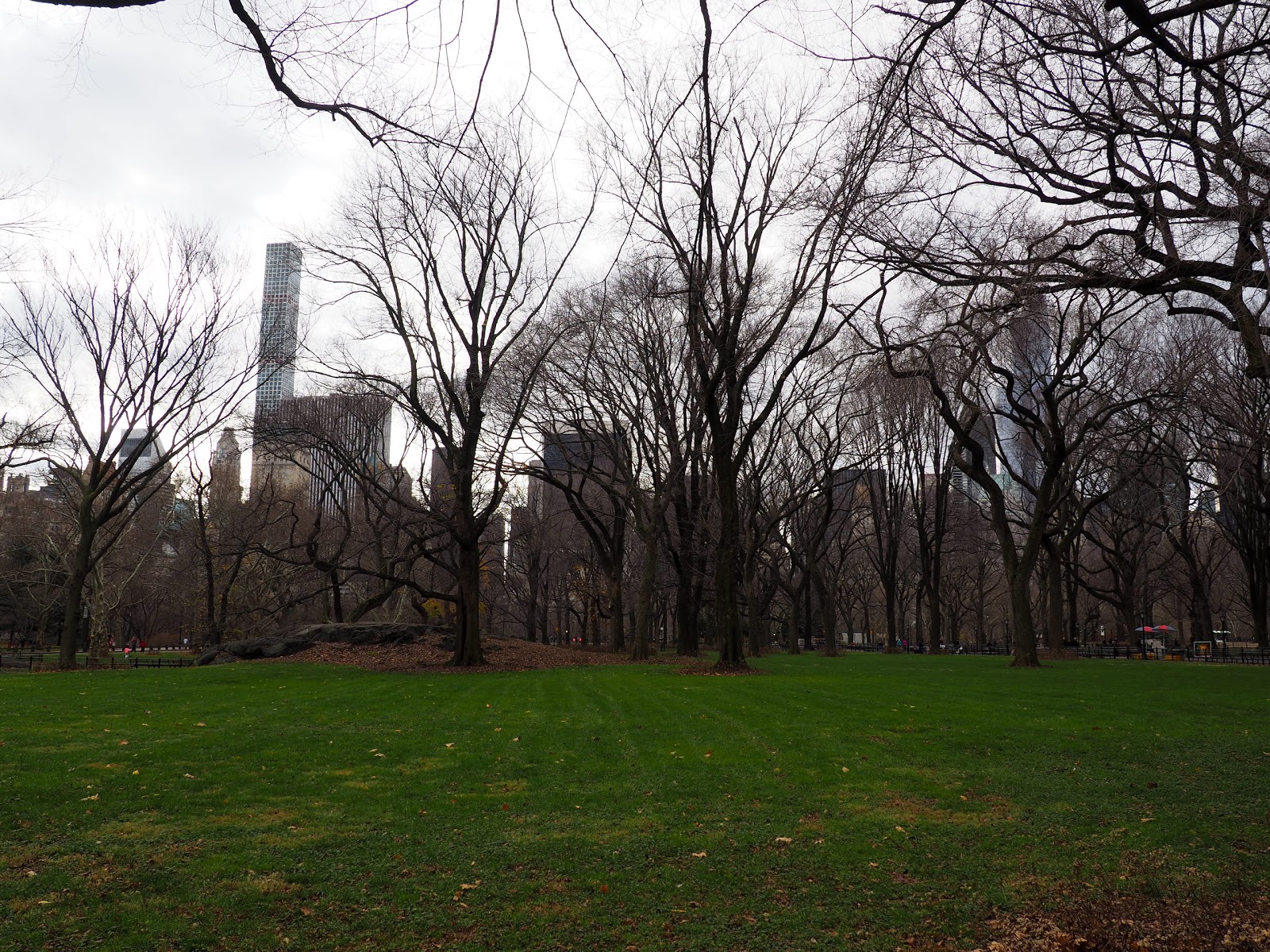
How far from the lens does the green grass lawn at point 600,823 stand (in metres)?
4.37

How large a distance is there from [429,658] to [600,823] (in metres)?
19.8

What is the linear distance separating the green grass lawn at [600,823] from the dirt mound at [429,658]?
36.5ft

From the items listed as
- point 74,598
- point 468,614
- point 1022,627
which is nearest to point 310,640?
point 74,598

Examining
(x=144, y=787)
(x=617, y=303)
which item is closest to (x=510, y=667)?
(x=617, y=303)

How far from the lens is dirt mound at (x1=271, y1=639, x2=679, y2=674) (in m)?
22.8

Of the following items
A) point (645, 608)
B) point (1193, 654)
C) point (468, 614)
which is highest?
point (468, 614)

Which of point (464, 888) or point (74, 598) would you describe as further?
point (74, 598)

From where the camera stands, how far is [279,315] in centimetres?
2527

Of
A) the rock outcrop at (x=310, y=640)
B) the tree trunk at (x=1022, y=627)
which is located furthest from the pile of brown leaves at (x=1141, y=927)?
the rock outcrop at (x=310, y=640)

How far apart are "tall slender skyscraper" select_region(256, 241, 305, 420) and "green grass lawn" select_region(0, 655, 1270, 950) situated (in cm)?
1522

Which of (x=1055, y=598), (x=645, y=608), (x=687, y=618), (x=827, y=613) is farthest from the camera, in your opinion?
(x=827, y=613)

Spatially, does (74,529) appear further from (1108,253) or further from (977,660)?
(1108,253)

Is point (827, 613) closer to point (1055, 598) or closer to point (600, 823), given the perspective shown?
point (1055, 598)

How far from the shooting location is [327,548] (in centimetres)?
4531
